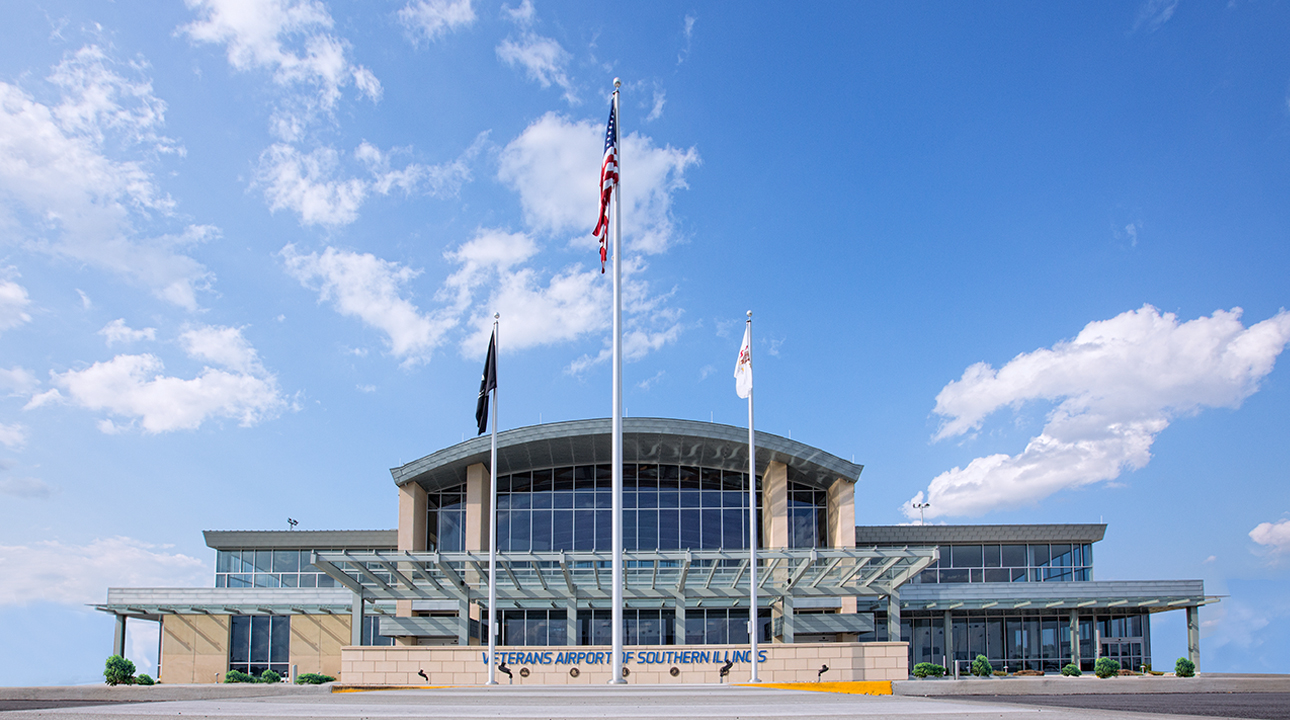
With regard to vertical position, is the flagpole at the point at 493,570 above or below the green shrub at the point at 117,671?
above

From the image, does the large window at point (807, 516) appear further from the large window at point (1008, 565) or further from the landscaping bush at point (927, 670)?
the landscaping bush at point (927, 670)

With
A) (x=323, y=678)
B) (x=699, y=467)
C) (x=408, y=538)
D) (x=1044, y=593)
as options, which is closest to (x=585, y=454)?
(x=699, y=467)

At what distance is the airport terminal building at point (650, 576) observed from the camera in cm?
3444

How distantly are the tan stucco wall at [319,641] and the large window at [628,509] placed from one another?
8.46 meters

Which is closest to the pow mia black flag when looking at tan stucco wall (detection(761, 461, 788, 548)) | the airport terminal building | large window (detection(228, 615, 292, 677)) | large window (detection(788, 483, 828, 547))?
the airport terminal building

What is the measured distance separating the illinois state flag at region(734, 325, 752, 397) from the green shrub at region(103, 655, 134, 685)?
20.3 metres

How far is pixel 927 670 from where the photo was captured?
108ft

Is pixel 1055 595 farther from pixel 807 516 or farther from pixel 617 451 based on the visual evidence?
pixel 617 451

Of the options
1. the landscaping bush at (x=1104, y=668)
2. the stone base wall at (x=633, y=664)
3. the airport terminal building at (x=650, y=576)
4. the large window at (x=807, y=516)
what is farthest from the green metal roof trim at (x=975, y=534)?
the stone base wall at (x=633, y=664)

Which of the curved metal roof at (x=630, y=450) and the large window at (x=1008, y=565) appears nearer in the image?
the curved metal roof at (x=630, y=450)

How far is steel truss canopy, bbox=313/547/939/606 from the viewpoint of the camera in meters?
32.2

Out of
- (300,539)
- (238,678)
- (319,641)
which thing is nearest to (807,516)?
(319,641)

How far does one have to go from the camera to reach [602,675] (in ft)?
90.0

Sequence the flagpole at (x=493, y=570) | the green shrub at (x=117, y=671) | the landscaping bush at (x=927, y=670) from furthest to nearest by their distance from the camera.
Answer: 1. the landscaping bush at (x=927, y=670)
2. the green shrub at (x=117, y=671)
3. the flagpole at (x=493, y=570)
